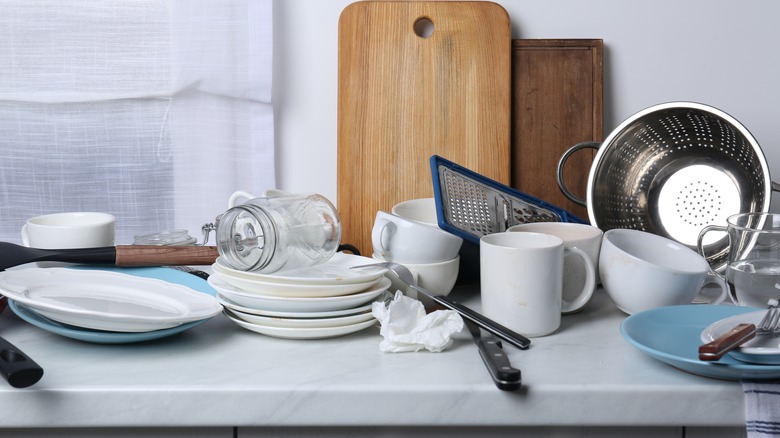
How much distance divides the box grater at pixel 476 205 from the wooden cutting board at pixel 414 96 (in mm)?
148

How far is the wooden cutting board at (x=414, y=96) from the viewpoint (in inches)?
45.8

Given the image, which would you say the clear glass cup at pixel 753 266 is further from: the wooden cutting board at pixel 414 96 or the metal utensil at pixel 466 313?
the wooden cutting board at pixel 414 96

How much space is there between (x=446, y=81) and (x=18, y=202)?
75 cm

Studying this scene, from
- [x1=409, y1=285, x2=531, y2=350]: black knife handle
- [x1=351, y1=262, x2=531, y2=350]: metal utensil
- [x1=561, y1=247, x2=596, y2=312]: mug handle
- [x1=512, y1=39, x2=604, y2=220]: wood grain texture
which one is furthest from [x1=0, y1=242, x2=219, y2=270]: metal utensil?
[x1=512, y1=39, x2=604, y2=220]: wood grain texture

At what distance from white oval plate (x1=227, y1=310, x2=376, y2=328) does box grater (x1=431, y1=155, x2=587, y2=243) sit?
7.1 inches

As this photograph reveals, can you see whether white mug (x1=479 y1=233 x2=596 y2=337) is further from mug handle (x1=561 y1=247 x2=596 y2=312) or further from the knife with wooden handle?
the knife with wooden handle

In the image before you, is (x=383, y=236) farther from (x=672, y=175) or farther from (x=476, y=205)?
(x=672, y=175)

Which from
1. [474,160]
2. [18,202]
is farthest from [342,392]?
[18,202]

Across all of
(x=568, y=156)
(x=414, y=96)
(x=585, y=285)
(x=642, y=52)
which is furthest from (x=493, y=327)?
(x=642, y=52)

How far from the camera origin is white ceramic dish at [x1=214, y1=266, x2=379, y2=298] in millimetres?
774

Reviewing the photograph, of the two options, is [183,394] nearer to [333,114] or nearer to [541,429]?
[541,429]

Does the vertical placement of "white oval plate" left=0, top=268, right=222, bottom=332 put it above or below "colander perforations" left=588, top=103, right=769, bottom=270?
below

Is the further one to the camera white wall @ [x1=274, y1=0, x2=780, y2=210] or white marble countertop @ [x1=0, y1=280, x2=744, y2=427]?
white wall @ [x1=274, y1=0, x2=780, y2=210]

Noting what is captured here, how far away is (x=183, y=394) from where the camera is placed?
664mm
